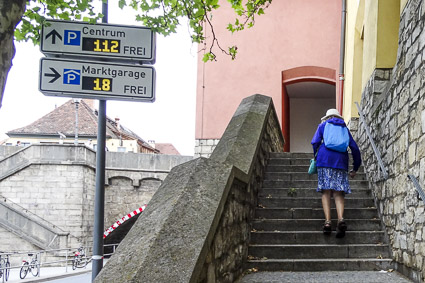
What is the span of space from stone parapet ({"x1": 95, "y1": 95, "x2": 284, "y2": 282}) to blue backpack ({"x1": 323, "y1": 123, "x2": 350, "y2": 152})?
3.04ft

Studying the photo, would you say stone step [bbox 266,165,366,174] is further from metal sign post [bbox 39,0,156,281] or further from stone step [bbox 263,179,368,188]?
metal sign post [bbox 39,0,156,281]

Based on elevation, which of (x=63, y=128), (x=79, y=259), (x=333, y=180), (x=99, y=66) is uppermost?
(x=63, y=128)

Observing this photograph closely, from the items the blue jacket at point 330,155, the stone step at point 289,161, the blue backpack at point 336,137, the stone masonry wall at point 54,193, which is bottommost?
the stone masonry wall at point 54,193

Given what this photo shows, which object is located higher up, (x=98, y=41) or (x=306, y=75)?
→ (x=306, y=75)

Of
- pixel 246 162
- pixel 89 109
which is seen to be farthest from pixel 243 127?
pixel 89 109

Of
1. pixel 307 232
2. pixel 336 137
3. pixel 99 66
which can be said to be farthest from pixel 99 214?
pixel 336 137

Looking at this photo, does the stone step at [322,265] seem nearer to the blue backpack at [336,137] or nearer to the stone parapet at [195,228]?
the stone parapet at [195,228]

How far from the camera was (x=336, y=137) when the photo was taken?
6293 millimetres

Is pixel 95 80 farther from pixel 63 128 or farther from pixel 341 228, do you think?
pixel 63 128

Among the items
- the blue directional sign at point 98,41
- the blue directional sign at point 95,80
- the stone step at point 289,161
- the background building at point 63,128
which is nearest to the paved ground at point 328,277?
the blue directional sign at point 95,80

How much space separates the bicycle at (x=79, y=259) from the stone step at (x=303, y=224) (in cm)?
1628

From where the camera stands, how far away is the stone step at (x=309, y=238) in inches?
239

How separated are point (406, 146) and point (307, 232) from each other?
1.59 m

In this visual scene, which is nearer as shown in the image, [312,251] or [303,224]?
[312,251]
